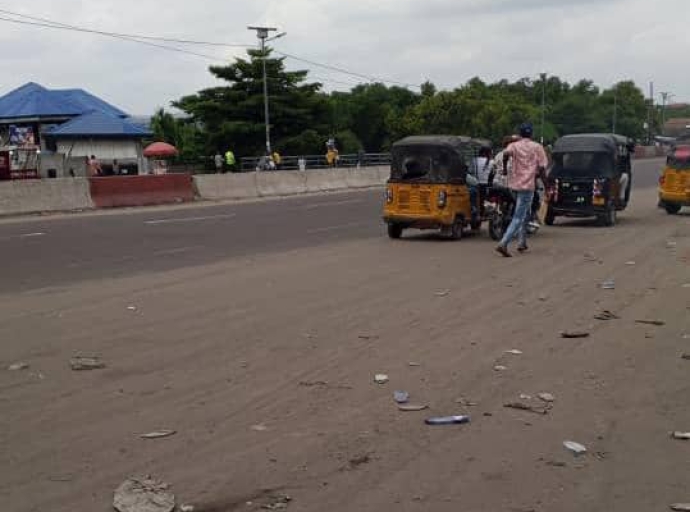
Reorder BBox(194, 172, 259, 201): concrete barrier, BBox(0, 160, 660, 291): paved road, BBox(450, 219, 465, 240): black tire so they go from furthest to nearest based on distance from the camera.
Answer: BBox(194, 172, 259, 201): concrete barrier, BBox(450, 219, 465, 240): black tire, BBox(0, 160, 660, 291): paved road

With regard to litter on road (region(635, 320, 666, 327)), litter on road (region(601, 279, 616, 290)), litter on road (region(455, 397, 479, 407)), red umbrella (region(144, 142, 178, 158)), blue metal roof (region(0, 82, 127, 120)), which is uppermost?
blue metal roof (region(0, 82, 127, 120))

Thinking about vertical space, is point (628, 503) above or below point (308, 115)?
below

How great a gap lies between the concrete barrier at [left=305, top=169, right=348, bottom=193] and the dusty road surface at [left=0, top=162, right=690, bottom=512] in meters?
25.5

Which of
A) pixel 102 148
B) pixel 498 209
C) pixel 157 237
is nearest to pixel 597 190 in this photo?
pixel 498 209

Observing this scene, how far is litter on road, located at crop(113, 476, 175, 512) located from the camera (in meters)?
4.34

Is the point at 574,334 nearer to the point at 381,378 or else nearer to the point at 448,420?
the point at 381,378

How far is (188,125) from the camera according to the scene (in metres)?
74.2

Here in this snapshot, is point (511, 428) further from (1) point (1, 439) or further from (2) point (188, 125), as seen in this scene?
(2) point (188, 125)

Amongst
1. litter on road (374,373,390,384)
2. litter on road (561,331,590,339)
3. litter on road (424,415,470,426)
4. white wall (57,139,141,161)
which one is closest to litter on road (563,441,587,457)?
litter on road (424,415,470,426)

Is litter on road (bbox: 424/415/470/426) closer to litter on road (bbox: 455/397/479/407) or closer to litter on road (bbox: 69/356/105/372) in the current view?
litter on road (bbox: 455/397/479/407)

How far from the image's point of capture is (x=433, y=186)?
1650 centimetres

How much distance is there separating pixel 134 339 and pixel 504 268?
6171mm

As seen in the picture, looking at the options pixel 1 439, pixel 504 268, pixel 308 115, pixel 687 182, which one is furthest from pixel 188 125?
pixel 1 439

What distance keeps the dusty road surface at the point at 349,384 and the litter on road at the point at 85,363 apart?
3.7 inches
